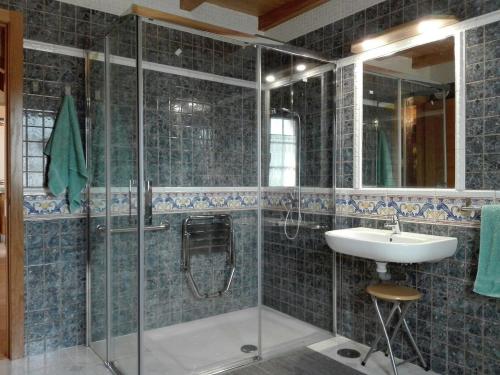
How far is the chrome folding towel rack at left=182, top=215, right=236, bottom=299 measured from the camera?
276 cm

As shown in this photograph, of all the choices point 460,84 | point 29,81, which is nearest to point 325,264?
point 460,84

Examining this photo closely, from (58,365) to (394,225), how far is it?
2349mm

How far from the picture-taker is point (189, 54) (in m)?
2.67

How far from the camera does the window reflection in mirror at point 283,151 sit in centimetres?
275

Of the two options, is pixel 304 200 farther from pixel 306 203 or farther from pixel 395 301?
pixel 395 301

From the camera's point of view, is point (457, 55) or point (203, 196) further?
point (203, 196)

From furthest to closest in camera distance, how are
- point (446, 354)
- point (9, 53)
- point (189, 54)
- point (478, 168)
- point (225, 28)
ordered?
point (225, 28) → point (189, 54) → point (9, 53) → point (446, 354) → point (478, 168)

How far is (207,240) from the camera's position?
2.84 m

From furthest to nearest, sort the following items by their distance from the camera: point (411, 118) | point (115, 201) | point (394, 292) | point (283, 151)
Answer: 1. point (283, 151)
2. point (411, 118)
3. point (115, 201)
4. point (394, 292)

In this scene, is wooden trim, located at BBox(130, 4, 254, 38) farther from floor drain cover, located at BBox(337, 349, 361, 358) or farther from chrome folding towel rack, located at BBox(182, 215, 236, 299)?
floor drain cover, located at BBox(337, 349, 361, 358)

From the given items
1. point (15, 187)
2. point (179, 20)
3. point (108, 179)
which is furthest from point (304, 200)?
point (15, 187)

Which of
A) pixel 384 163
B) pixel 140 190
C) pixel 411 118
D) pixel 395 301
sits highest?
pixel 411 118

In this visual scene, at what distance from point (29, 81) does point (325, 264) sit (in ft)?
8.11

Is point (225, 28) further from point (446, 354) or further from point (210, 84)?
point (446, 354)
